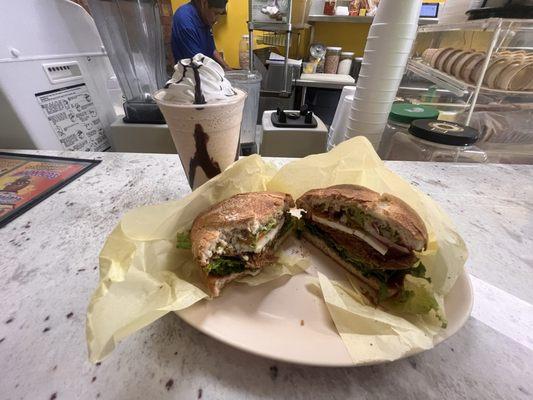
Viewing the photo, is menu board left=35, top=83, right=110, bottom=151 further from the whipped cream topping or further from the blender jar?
the whipped cream topping

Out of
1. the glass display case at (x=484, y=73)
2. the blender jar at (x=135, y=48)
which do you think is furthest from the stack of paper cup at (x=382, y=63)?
the blender jar at (x=135, y=48)

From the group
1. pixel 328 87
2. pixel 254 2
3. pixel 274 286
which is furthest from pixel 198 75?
pixel 328 87

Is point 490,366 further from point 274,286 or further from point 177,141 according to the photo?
point 177,141

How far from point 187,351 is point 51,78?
1.48 meters

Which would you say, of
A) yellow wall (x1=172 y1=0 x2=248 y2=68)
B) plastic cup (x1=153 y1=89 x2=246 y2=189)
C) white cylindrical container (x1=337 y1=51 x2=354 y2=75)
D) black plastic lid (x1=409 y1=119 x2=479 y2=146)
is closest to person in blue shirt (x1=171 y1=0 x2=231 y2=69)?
yellow wall (x1=172 y1=0 x2=248 y2=68)

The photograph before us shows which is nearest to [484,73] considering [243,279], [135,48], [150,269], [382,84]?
[382,84]

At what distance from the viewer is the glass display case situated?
113 cm

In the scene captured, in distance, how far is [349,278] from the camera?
663mm

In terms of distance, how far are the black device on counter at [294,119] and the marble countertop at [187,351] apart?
968 mm

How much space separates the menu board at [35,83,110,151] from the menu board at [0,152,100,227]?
0.26 meters

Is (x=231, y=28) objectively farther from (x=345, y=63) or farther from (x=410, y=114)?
(x=410, y=114)

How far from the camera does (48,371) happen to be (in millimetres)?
423

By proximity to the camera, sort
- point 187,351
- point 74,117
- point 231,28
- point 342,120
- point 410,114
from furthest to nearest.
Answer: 1. point 231,28
2. point 342,120
3. point 74,117
4. point 410,114
5. point 187,351

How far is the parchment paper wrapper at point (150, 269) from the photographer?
43 centimetres
